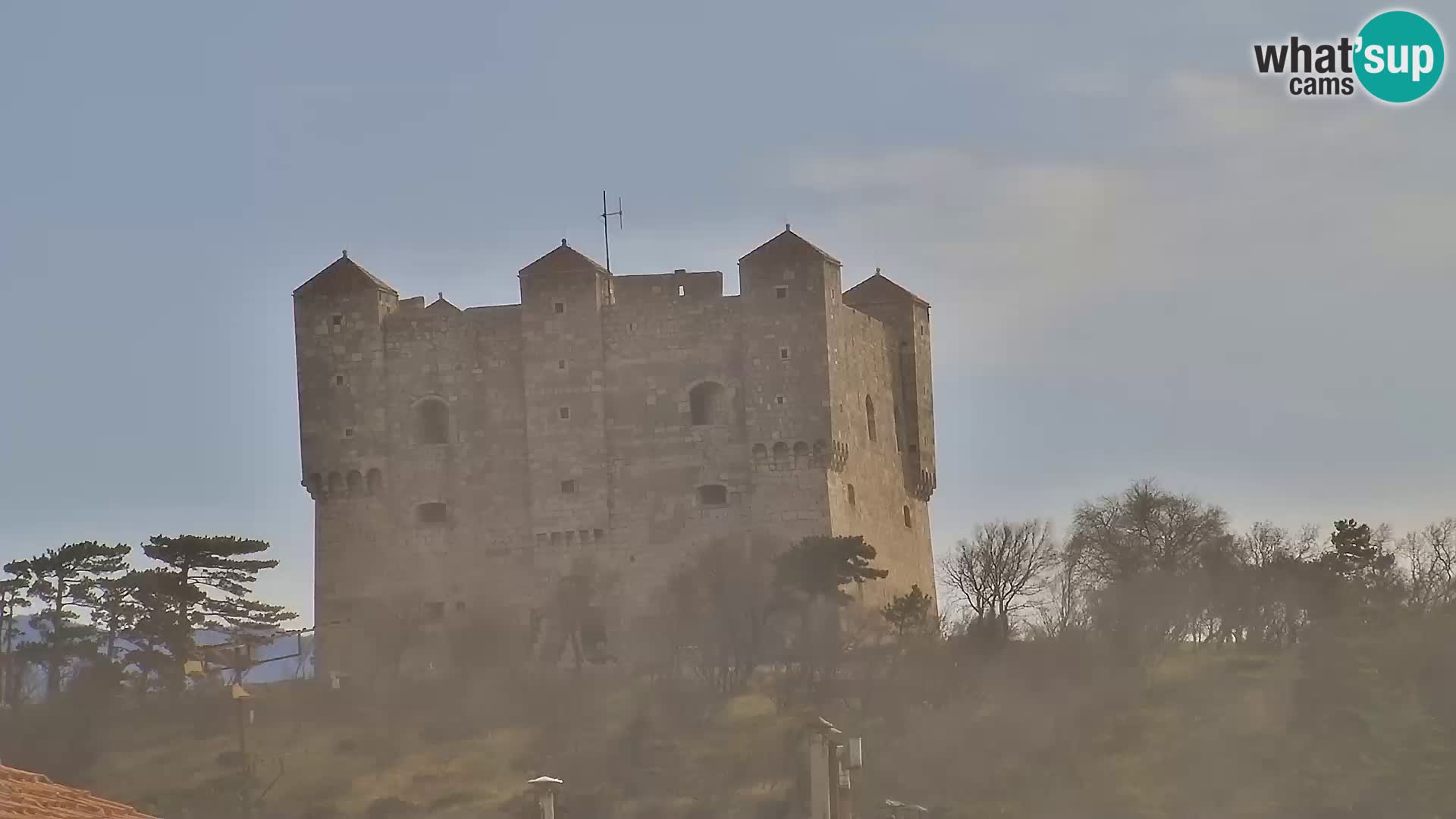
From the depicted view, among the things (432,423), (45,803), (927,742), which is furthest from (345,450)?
(45,803)

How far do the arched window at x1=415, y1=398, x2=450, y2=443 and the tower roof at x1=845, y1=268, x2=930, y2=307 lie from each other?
10220mm

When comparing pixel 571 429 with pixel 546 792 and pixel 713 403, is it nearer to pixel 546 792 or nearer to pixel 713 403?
pixel 713 403

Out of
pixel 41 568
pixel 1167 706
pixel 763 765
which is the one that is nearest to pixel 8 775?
pixel 763 765

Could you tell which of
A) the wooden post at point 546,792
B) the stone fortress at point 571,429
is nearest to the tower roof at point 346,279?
the stone fortress at point 571,429

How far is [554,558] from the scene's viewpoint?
69.1 metres

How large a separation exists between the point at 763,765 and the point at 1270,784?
9.78 m

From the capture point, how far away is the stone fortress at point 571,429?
6862cm

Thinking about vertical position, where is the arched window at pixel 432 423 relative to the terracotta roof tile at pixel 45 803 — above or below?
above

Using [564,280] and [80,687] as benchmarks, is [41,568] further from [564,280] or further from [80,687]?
[564,280]

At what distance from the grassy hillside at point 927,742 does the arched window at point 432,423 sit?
5.98 meters

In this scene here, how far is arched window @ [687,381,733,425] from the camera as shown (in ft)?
226

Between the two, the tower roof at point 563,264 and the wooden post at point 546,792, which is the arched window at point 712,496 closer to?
the tower roof at point 563,264

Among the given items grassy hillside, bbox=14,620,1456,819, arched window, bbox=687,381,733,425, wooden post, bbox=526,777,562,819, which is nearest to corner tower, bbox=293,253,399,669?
grassy hillside, bbox=14,620,1456,819

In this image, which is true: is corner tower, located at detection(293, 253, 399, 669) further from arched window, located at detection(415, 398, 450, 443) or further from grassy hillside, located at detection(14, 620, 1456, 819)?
grassy hillside, located at detection(14, 620, 1456, 819)
